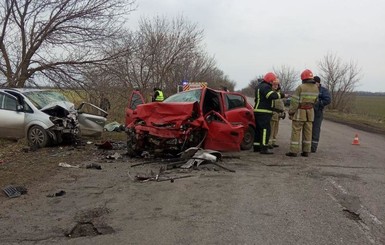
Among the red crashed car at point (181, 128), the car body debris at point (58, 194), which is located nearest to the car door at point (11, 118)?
the red crashed car at point (181, 128)

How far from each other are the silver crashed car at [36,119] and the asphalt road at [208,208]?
303 cm

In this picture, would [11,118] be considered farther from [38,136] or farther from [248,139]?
[248,139]

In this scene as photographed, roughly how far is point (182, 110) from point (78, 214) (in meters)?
4.14

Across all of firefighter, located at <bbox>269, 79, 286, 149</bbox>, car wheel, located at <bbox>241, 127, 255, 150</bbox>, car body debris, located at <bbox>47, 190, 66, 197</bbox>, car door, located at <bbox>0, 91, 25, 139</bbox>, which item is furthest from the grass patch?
car body debris, located at <bbox>47, 190, 66, 197</bbox>

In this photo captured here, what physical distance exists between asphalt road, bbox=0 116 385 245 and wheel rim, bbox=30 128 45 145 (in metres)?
3.06

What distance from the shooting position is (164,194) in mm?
6363

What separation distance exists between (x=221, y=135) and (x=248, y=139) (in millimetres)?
1900

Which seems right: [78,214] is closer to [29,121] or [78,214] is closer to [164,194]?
→ [164,194]

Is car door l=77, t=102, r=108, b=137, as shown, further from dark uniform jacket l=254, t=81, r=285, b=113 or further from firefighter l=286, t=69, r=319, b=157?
firefighter l=286, t=69, r=319, b=157

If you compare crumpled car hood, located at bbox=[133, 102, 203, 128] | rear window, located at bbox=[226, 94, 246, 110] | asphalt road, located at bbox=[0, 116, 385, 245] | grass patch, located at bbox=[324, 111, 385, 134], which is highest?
rear window, located at bbox=[226, 94, 246, 110]

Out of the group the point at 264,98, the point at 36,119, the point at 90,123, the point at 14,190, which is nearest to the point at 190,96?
the point at 264,98

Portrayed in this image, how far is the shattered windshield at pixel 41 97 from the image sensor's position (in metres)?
11.6

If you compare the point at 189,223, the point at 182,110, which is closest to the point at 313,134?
the point at 182,110

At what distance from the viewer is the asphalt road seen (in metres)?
4.57
